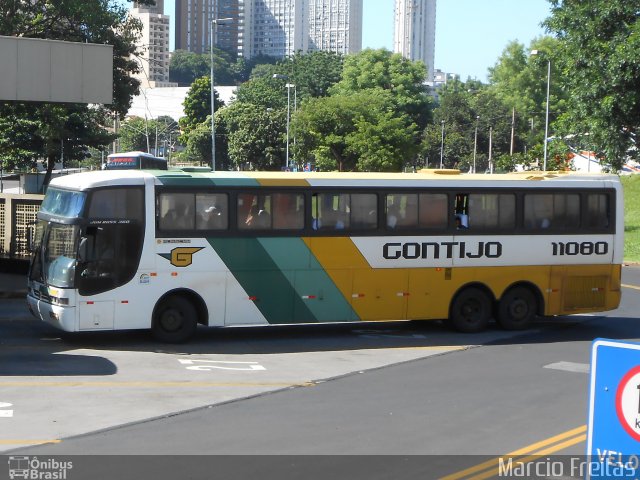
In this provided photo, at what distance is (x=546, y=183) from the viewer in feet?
67.5

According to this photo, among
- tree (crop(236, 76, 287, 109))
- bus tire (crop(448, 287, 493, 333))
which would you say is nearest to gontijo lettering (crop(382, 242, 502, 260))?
bus tire (crop(448, 287, 493, 333))

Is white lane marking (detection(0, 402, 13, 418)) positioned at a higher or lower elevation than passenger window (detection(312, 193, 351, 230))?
lower

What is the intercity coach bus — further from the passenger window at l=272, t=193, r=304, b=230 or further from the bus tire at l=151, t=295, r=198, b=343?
the bus tire at l=151, t=295, r=198, b=343

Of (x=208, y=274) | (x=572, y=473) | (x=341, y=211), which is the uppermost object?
(x=341, y=211)

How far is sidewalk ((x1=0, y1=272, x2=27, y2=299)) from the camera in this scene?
23.9 m

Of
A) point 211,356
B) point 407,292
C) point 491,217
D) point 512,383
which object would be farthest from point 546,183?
point 211,356

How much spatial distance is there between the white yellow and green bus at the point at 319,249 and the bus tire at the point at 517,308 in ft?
0.09

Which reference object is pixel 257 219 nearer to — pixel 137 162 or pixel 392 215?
pixel 392 215

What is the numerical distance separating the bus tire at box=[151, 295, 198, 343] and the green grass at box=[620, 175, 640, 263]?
25756mm

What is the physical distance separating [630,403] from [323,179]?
15.1 metres

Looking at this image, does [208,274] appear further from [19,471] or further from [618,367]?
[618,367]

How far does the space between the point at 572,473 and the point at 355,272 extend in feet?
31.0

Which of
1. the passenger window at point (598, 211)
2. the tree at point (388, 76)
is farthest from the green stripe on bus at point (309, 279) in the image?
the tree at point (388, 76)

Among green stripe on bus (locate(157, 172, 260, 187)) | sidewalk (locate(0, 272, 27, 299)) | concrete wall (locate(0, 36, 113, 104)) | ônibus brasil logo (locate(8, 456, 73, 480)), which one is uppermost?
concrete wall (locate(0, 36, 113, 104))
